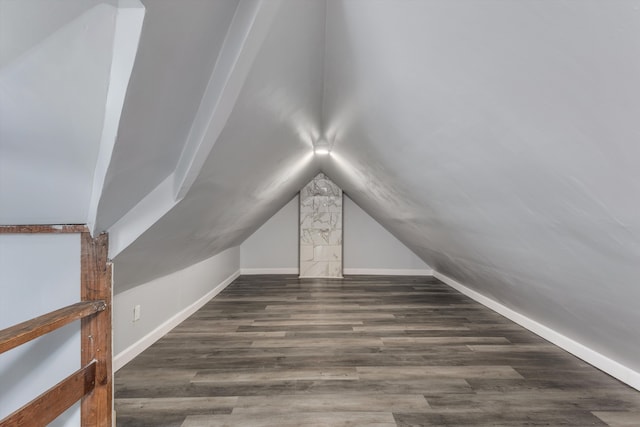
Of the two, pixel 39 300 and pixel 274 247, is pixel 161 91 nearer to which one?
pixel 39 300

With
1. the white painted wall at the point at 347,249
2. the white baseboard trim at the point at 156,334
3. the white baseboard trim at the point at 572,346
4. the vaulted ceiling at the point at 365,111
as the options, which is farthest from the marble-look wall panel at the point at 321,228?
the vaulted ceiling at the point at 365,111

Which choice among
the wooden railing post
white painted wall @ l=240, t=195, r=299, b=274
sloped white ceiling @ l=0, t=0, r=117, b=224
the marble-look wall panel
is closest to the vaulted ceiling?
sloped white ceiling @ l=0, t=0, r=117, b=224

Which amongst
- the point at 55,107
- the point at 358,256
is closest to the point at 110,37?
the point at 55,107

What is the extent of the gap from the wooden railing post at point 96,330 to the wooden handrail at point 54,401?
0.04 meters

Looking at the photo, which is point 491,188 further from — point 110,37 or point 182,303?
point 182,303

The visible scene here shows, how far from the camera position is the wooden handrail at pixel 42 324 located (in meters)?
0.92

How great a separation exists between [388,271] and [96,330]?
487 centimetres

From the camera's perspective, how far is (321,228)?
5434 mm

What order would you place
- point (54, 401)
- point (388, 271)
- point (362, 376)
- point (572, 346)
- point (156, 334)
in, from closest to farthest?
point (54, 401)
point (362, 376)
point (572, 346)
point (156, 334)
point (388, 271)

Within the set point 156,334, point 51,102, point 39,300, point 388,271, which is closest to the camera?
point 51,102

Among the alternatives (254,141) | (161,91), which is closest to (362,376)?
(254,141)

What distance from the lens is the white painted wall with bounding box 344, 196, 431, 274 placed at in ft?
18.6

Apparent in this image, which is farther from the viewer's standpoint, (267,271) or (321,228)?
(267,271)

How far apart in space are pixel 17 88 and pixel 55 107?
92mm
